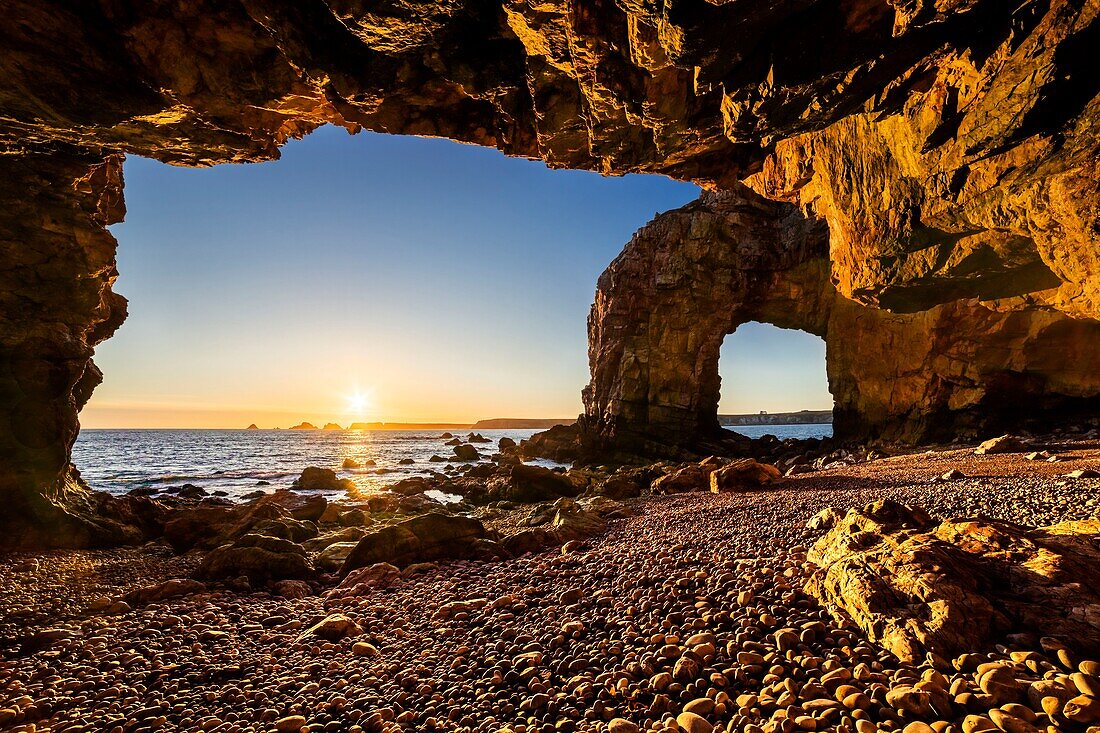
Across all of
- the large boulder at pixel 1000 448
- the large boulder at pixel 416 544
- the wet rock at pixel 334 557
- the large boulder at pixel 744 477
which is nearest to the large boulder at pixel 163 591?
the wet rock at pixel 334 557

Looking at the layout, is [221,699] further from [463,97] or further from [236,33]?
[463,97]

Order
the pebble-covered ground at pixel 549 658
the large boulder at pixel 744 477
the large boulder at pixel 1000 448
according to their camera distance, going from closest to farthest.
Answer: the pebble-covered ground at pixel 549 658 < the large boulder at pixel 744 477 < the large boulder at pixel 1000 448

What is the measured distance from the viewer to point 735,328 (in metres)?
36.0

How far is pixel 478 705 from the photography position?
3.48 meters

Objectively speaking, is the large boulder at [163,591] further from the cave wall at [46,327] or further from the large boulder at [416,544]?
the cave wall at [46,327]

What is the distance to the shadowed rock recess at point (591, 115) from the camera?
593cm

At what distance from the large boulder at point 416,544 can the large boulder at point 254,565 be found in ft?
2.59

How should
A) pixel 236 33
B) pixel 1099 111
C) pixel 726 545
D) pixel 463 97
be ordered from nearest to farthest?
1. pixel 1099 111
2. pixel 726 545
3. pixel 236 33
4. pixel 463 97

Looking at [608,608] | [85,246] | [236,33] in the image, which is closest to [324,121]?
[236,33]

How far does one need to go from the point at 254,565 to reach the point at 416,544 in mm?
2866

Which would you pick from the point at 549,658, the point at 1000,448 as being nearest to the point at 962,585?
the point at 549,658

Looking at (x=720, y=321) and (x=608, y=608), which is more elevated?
(x=720, y=321)

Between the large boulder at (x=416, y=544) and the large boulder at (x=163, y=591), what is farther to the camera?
the large boulder at (x=416, y=544)

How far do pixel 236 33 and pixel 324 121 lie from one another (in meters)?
2.46
